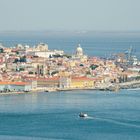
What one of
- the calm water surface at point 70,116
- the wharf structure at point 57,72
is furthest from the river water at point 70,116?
the wharf structure at point 57,72

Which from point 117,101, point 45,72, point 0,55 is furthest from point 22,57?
point 117,101

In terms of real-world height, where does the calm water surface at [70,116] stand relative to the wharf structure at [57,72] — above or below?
below

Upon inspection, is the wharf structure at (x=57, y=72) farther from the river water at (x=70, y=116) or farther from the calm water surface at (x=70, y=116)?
the calm water surface at (x=70, y=116)

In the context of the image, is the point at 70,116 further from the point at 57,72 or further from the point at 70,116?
the point at 57,72

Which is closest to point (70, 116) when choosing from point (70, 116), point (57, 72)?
point (70, 116)

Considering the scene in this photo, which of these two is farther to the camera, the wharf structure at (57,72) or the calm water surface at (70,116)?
the wharf structure at (57,72)

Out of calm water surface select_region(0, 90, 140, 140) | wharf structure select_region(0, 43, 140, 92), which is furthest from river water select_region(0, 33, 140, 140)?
wharf structure select_region(0, 43, 140, 92)

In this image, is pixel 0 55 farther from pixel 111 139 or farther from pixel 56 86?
pixel 111 139

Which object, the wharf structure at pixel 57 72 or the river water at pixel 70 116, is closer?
the river water at pixel 70 116
